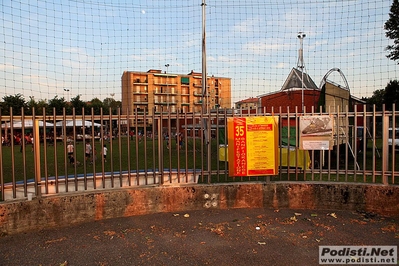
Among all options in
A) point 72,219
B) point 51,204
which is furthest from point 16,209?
point 72,219

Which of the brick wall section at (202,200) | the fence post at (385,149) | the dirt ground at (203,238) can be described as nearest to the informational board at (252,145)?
the brick wall section at (202,200)

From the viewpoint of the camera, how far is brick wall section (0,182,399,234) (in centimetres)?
511

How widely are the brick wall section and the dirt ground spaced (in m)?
0.19

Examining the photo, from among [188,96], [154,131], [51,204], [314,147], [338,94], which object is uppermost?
[188,96]

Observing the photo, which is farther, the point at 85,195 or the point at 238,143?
the point at 238,143

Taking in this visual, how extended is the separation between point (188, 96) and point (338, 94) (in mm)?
59848

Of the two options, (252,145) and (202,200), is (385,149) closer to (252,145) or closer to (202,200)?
(252,145)

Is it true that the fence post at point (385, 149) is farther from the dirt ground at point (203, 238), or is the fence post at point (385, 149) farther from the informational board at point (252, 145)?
the informational board at point (252, 145)

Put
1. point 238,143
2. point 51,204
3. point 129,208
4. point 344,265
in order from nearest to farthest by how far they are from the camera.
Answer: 1. point 344,265
2. point 51,204
3. point 129,208
4. point 238,143

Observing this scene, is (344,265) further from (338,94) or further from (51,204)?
(338,94)

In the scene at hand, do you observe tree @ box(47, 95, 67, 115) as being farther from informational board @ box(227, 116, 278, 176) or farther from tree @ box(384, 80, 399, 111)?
tree @ box(384, 80, 399, 111)

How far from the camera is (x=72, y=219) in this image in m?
5.21

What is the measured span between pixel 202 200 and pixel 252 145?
1.46 metres

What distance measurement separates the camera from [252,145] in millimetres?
6020
